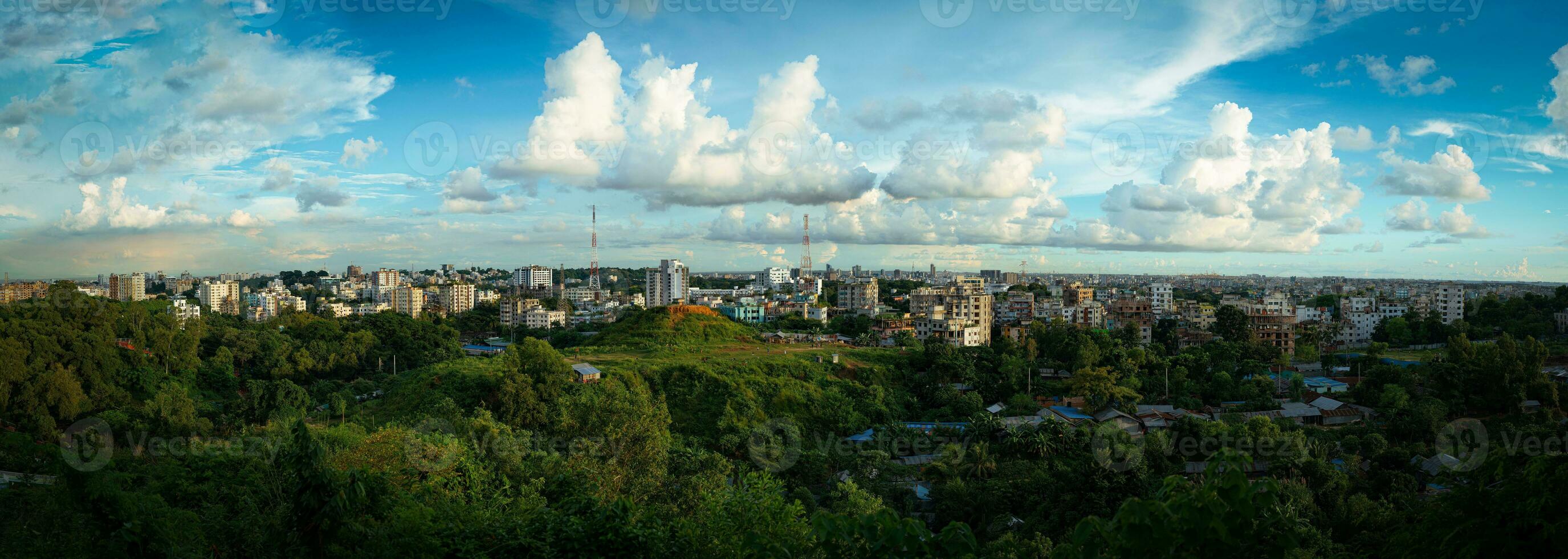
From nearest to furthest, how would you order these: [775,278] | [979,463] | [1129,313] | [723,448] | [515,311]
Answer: [979,463]
[723,448]
[1129,313]
[515,311]
[775,278]

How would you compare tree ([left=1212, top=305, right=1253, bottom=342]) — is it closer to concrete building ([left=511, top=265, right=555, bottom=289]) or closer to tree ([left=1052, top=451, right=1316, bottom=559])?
tree ([left=1052, top=451, right=1316, bottom=559])

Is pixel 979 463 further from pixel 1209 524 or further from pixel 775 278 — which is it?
pixel 775 278

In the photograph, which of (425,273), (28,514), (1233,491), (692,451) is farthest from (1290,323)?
(425,273)

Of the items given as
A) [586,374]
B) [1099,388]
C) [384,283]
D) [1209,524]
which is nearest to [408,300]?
[384,283]

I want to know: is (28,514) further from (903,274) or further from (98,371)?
(903,274)

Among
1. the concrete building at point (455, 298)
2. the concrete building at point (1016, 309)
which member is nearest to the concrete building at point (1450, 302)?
the concrete building at point (1016, 309)
